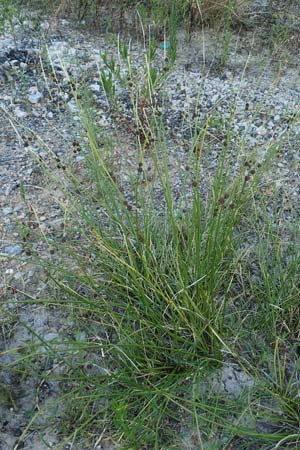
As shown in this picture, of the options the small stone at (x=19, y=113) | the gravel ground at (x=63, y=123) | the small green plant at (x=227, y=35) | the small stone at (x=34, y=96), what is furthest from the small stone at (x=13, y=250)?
the small green plant at (x=227, y=35)

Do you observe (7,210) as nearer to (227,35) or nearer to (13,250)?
(13,250)

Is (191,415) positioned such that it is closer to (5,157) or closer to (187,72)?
(5,157)

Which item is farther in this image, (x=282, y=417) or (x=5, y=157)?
(x=5, y=157)

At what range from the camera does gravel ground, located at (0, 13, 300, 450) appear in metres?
2.17

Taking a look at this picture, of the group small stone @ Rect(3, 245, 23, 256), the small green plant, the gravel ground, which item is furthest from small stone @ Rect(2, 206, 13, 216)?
the small green plant

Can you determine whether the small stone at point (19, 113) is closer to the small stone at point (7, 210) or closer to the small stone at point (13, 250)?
the small stone at point (7, 210)

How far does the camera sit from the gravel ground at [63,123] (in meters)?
2.17

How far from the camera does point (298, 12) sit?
4270 mm

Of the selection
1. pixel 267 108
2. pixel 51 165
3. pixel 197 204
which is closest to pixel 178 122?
pixel 267 108

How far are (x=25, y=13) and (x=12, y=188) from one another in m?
1.92

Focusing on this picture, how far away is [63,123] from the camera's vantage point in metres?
3.20

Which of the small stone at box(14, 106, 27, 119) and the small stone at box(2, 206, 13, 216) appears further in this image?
the small stone at box(14, 106, 27, 119)

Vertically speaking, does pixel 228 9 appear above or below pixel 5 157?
above

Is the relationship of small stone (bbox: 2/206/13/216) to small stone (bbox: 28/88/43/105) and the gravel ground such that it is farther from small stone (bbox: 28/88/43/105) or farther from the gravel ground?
small stone (bbox: 28/88/43/105)
